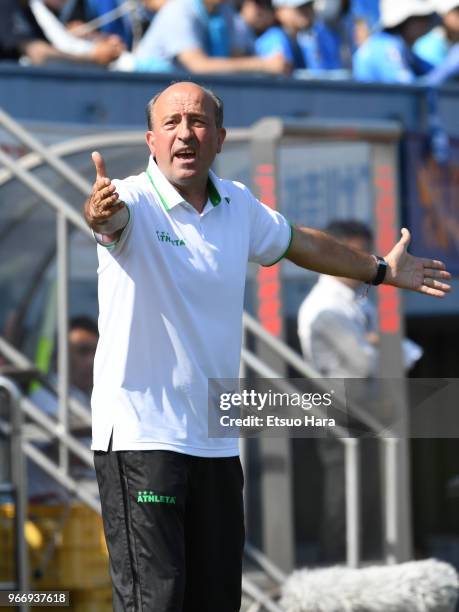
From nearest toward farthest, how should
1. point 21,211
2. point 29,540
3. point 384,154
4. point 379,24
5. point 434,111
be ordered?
1. point 29,540
2. point 21,211
3. point 384,154
4. point 434,111
5. point 379,24

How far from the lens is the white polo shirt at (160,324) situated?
3.81 m

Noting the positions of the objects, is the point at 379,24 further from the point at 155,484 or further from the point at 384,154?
the point at 155,484

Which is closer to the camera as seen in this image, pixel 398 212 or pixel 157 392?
pixel 157 392

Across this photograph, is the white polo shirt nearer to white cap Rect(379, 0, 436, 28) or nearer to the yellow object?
the yellow object

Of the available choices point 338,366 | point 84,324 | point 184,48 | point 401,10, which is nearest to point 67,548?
point 84,324

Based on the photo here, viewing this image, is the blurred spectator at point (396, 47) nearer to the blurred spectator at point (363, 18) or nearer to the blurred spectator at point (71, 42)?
the blurred spectator at point (363, 18)

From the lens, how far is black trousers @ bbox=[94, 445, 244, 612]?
3.78 m

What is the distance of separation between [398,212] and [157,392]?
4.21 metres

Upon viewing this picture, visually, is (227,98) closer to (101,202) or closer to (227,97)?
(227,97)

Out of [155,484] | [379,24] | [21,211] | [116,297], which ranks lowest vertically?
[155,484]

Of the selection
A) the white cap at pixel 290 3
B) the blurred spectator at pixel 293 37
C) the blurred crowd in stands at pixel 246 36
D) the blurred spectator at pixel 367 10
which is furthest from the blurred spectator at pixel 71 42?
the blurred spectator at pixel 367 10

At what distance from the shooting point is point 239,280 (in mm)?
3947

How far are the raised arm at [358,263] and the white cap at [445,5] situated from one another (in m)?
6.13

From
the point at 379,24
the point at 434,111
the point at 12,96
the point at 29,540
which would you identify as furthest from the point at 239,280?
the point at 379,24
